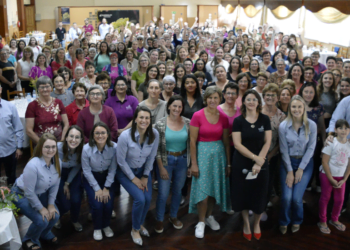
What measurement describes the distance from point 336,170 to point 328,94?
4.11 feet

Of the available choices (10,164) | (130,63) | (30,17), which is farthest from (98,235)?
(30,17)

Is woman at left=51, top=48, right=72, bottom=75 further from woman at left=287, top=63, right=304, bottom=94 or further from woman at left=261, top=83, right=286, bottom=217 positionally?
woman at left=261, top=83, right=286, bottom=217

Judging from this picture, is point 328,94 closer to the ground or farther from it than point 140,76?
closer to the ground

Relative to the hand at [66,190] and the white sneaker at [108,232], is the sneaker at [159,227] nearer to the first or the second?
the white sneaker at [108,232]

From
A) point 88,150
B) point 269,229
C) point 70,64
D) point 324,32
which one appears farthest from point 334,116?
point 324,32

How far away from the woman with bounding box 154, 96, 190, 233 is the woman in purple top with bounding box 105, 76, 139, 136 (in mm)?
859

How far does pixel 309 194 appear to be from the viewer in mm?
4574

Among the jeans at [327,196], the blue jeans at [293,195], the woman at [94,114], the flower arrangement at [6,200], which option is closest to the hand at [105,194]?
the woman at [94,114]

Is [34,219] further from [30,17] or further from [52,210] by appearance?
[30,17]

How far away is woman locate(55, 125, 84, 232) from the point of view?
11.4ft

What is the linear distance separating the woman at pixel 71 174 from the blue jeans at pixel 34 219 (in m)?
0.25

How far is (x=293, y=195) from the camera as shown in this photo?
3666mm

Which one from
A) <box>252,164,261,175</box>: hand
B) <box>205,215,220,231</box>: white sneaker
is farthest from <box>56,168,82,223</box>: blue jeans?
<box>252,164,261,175</box>: hand

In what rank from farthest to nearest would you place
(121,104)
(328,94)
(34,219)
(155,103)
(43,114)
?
(328,94), (121,104), (155,103), (43,114), (34,219)
